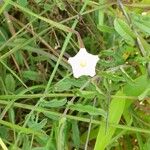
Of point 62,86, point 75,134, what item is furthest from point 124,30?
point 75,134

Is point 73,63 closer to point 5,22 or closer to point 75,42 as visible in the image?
point 75,42

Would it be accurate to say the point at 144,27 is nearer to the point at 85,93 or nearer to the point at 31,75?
the point at 85,93

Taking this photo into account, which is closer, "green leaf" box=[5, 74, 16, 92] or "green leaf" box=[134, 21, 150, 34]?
"green leaf" box=[134, 21, 150, 34]

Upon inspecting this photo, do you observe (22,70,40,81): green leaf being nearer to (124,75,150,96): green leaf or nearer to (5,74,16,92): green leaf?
(5,74,16,92): green leaf

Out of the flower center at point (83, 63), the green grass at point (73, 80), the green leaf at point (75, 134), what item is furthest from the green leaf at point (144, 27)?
the green leaf at point (75, 134)

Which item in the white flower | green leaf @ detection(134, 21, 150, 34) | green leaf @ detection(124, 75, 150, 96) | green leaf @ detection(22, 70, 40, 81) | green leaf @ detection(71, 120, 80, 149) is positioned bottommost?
green leaf @ detection(71, 120, 80, 149)

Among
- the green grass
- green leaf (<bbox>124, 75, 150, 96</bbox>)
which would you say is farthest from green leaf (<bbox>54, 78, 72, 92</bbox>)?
green leaf (<bbox>124, 75, 150, 96</bbox>)

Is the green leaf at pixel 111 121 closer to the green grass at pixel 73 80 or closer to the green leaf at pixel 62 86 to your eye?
the green grass at pixel 73 80
